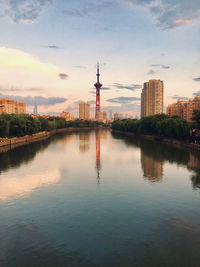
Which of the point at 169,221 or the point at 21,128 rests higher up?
the point at 21,128

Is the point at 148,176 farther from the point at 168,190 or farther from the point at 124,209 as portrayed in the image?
the point at 124,209

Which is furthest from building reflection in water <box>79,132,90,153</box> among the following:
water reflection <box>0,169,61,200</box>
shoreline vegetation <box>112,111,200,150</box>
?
water reflection <box>0,169,61,200</box>

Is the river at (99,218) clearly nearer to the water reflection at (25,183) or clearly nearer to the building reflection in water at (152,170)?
the water reflection at (25,183)

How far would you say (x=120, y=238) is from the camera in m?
18.2

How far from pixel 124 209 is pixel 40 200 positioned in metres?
9.51

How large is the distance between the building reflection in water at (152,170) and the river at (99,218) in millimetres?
328

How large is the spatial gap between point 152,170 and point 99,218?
2351 cm

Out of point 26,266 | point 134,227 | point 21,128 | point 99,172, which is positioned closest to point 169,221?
point 134,227

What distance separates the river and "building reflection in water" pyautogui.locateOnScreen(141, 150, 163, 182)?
33 centimetres

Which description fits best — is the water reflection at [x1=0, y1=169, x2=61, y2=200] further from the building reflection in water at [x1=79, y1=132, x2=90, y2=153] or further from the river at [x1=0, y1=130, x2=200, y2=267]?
the building reflection in water at [x1=79, y1=132, x2=90, y2=153]

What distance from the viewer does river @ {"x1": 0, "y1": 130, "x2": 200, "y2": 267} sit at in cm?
1609

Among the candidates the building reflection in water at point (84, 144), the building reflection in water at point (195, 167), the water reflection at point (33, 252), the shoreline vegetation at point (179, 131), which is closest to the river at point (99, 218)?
the water reflection at point (33, 252)

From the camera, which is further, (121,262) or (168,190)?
(168,190)

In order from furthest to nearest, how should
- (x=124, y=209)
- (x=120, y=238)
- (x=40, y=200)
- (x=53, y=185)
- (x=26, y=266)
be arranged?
(x=53, y=185), (x=40, y=200), (x=124, y=209), (x=120, y=238), (x=26, y=266)
